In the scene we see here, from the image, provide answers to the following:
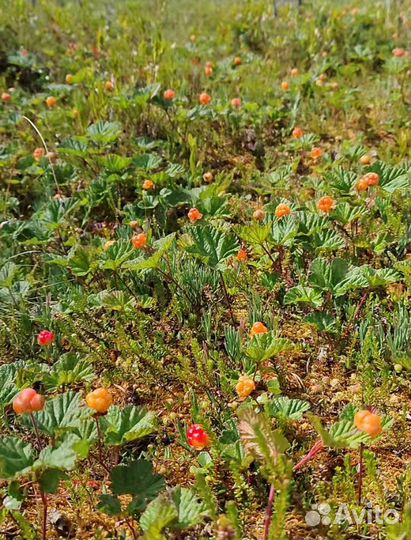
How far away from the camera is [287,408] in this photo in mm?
1890

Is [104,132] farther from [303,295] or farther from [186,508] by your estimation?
[186,508]

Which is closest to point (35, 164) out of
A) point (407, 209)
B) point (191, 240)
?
point (191, 240)

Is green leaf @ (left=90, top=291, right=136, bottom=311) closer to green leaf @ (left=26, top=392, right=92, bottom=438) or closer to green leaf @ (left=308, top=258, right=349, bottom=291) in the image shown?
green leaf @ (left=26, top=392, right=92, bottom=438)

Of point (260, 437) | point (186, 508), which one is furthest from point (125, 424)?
point (260, 437)

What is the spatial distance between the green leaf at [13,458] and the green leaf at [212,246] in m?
1.08

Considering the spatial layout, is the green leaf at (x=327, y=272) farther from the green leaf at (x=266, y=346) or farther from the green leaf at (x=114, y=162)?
the green leaf at (x=114, y=162)

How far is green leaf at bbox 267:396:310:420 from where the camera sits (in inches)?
73.5

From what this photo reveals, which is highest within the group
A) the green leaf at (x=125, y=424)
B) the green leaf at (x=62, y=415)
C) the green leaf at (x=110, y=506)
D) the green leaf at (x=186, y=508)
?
the green leaf at (x=62, y=415)

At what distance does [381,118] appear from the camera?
4.19 m

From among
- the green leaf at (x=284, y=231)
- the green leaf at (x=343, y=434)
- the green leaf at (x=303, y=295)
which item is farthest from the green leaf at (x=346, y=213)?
the green leaf at (x=343, y=434)

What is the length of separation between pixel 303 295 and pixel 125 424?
0.94 metres

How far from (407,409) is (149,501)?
1.01 m

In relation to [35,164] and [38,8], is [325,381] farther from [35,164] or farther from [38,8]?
[38,8]

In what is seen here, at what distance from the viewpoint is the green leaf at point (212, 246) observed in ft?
7.80
